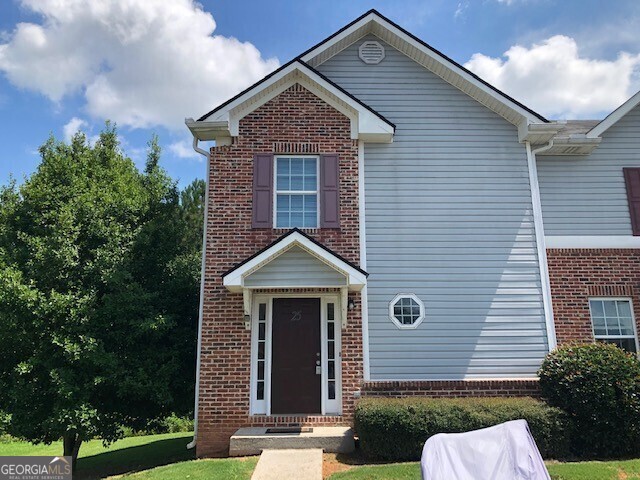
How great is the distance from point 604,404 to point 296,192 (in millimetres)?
6674

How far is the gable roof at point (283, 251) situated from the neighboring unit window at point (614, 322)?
517cm

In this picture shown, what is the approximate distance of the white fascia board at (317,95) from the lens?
9758 millimetres

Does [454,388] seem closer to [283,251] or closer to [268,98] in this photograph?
[283,251]

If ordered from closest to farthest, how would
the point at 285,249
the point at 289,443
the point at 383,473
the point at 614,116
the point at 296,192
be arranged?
1. the point at 383,473
2. the point at 289,443
3. the point at 285,249
4. the point at 296,192
5. the point at 614,116

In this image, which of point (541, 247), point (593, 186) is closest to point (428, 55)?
point (593, 186)

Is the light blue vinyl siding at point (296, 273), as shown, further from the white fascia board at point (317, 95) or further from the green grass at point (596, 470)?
the green grass at point (596, 470)

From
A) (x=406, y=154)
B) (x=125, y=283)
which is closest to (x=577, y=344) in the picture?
(x=406, y=154)

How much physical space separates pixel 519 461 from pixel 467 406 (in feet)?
12.1

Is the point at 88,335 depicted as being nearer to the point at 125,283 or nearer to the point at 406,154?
the point at 125,283

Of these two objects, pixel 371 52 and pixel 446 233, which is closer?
pixel 446 233

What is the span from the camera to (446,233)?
31.9 feet

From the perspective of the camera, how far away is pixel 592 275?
9.88 meters

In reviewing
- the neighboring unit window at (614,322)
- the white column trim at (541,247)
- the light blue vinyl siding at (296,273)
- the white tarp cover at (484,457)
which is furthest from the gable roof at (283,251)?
the neighboring unit window at (614,322)

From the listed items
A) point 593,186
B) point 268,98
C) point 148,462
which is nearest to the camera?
point 268,98
